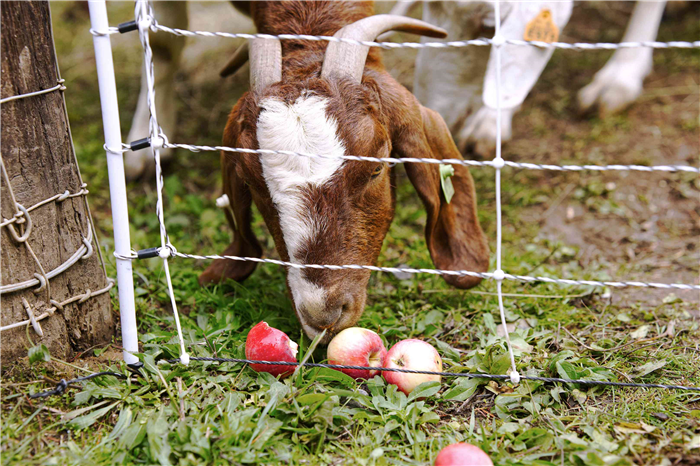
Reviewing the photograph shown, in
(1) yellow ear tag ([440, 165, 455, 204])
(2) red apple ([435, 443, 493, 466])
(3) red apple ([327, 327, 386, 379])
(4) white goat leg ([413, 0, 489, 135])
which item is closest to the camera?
(2) red apple ([435, 443, 493, 466])

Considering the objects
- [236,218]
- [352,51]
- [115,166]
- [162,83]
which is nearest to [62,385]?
[115,166]

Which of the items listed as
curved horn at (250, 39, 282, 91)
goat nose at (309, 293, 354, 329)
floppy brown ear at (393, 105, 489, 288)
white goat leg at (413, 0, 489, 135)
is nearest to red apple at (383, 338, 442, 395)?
goat nose at (309, 293, 354, 329)

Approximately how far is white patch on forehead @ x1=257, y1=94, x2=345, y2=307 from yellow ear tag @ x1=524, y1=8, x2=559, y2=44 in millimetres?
1657

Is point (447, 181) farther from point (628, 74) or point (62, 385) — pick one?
point (628, 74)

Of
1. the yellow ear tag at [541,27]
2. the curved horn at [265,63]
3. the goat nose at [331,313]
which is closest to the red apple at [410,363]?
the goat nose at [331,313]

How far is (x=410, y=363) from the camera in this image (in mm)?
2518

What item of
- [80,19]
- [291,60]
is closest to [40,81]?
[291,60]

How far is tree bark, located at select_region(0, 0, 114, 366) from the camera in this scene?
2.23 meters

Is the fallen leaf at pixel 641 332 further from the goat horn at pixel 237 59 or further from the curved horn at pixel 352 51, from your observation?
the goat horn at pixel 237 59

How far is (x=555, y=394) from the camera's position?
2461 mm

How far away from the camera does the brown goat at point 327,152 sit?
2.53 meters

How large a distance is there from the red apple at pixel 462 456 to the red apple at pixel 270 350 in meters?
0.77

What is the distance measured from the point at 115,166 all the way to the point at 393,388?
4.62 feet

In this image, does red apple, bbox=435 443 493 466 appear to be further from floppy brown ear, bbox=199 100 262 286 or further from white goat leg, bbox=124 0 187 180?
white goat leg, bbox=124 0 187 180
